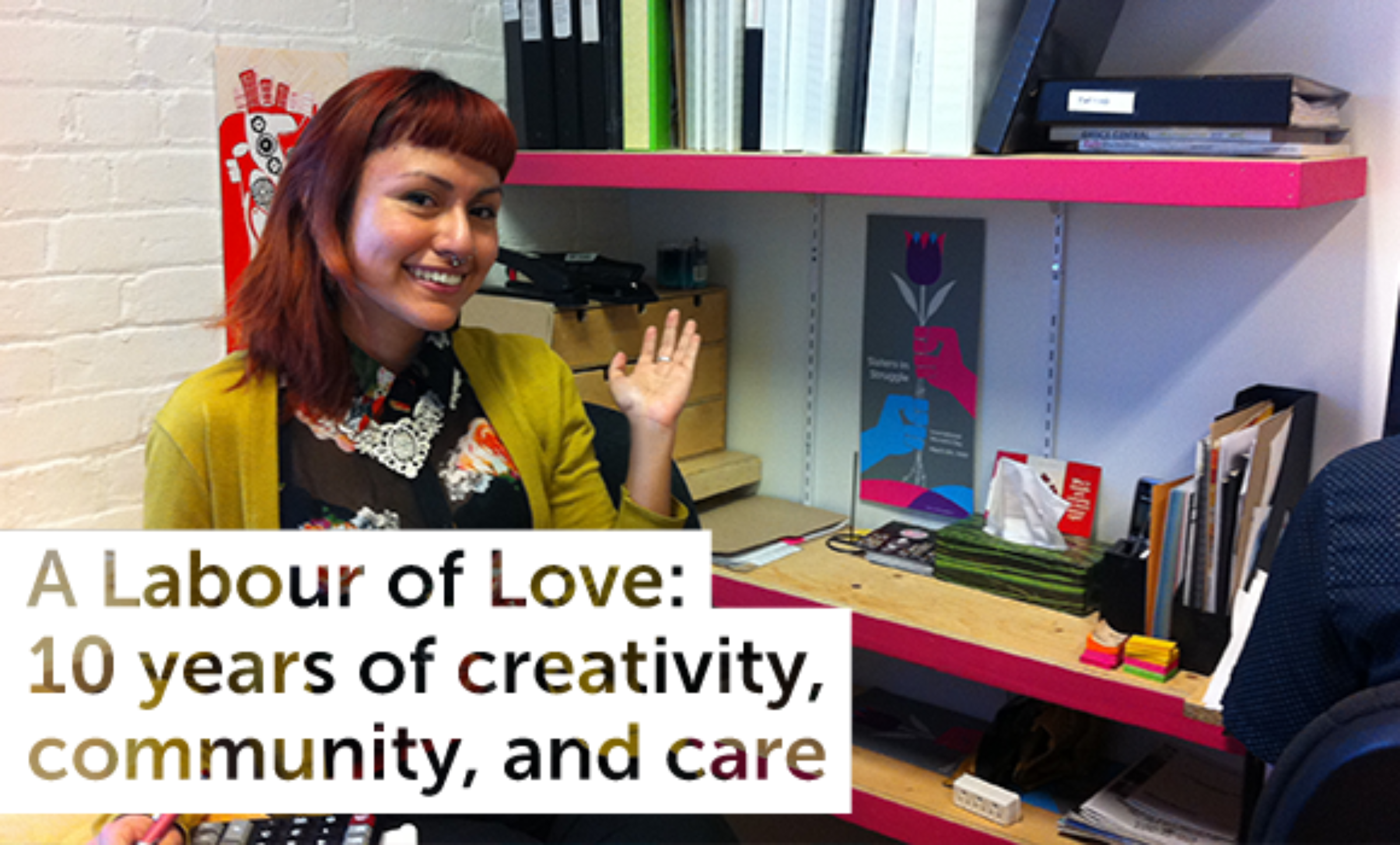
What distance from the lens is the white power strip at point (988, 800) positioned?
1806 millimetres

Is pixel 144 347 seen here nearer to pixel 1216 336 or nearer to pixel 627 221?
pixel 627 221

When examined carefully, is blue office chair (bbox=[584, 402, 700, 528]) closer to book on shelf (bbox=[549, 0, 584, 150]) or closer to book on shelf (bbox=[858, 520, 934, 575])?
book on shelf (bbox=[858, 520, 934, 575])

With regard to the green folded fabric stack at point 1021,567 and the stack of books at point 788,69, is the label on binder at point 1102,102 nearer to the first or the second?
the stack of books at point 788,69

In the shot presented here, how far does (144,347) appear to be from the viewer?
1.96 m

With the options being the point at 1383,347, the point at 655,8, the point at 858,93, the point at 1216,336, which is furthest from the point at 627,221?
the point at 1383,347

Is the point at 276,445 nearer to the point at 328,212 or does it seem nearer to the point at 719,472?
the point at 328,212

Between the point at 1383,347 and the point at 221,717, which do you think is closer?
the point at 221,717

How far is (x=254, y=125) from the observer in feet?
6.73


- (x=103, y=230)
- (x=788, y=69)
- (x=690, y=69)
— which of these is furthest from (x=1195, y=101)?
(x=103, y=230)

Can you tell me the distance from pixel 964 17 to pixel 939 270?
0.56 meters

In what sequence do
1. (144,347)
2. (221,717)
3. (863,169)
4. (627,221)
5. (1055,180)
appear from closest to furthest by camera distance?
(221,717) < (1055,180) < (863,169) < (144,347) < (627,221)

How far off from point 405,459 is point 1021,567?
1.00m

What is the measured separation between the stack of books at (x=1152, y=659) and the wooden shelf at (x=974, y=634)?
0.01 m

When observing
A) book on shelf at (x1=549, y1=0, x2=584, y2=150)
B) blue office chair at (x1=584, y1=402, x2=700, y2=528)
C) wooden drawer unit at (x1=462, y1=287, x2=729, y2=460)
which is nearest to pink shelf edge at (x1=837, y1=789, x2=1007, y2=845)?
blue office chair at (x1=584, y1=402, x2=700, y2=528)
